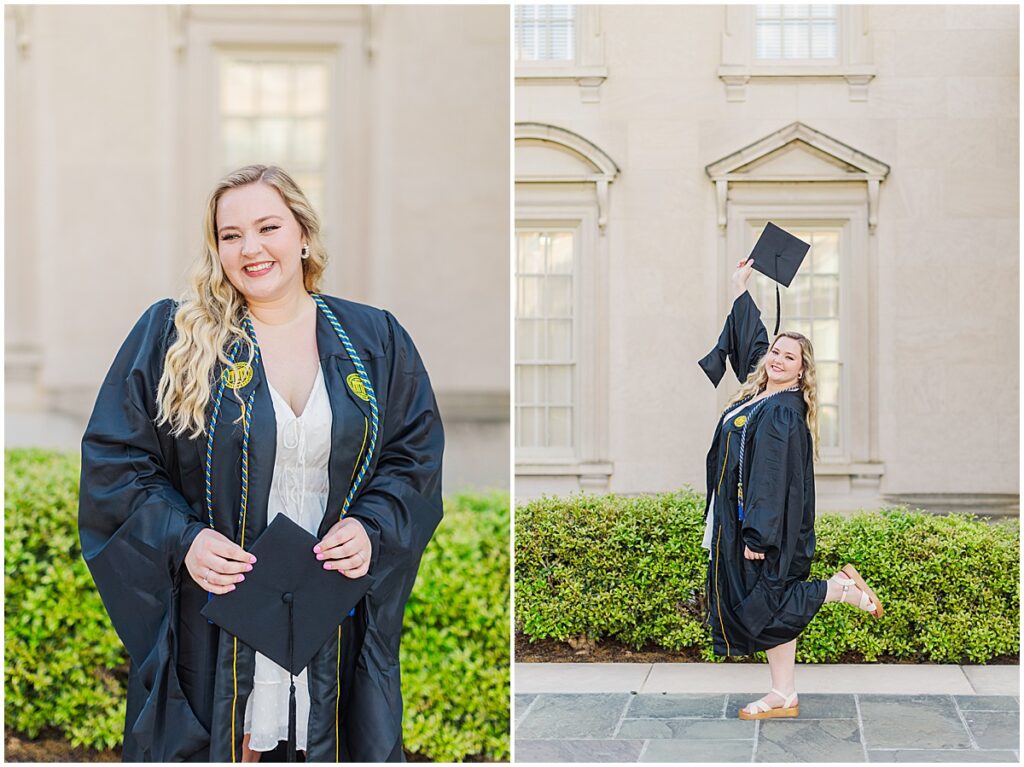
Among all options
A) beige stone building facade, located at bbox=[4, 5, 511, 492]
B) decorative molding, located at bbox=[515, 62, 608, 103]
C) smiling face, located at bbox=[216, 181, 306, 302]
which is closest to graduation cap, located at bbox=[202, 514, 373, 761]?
smiling face, located at bbox=[216, 181, 306, 302]

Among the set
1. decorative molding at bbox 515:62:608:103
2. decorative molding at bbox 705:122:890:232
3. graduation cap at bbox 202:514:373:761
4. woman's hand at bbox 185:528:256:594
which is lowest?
graduation cap at bbox 202:514:373:761

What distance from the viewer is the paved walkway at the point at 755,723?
12.3 ft

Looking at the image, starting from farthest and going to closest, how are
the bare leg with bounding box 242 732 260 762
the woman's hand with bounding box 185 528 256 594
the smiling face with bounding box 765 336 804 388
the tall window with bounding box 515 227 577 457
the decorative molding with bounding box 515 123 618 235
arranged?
the tall window with bounding box 515 227 577 457 → the decorative molding with bounding box 515 123 618 235 → the smiling face with bounding box 765 336 804 388 → the bare leg with bounding box 242 732 260 762 → the woman's hand with bounding box 185 528 256 594

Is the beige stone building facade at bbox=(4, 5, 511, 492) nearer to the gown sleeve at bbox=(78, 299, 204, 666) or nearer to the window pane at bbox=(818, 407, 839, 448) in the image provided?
the window pane at bbox=(818, 407, 839, 448)

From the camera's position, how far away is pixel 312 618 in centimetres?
276

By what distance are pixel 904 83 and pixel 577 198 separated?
154 cm

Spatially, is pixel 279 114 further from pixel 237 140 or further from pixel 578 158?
pixel 578 158

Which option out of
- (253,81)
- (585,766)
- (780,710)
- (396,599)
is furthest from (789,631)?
(253,81)

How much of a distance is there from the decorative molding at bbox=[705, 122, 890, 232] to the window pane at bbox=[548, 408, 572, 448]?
1.11 m

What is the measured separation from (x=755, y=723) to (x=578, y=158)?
248cm

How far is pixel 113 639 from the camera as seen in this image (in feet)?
12.4

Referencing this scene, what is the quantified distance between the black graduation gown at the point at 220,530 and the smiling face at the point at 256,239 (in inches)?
7.6

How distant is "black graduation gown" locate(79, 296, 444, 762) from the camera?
271 centimetres

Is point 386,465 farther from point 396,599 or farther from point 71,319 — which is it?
point 71,319
